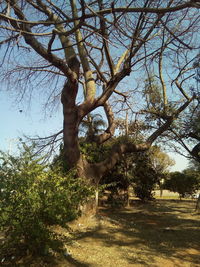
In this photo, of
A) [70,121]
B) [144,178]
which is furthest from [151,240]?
[144,178]

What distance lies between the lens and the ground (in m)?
4.25

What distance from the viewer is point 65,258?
169 inches

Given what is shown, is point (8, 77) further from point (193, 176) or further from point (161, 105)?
point (193, 176)

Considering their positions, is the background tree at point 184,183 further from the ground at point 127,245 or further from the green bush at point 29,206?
the green bush at point 29,206

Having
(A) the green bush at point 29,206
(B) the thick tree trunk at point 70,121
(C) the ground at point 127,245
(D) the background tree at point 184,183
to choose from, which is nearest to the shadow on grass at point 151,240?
(C) the ground at point 127,245

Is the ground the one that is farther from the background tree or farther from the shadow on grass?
the background tree

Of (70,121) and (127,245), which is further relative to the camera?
(70,121)

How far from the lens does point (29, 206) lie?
3.83 meters

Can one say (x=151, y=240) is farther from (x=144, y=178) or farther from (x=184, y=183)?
(x=184, y=183)

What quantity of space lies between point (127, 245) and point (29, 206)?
2.65m

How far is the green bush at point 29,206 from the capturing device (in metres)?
3.75

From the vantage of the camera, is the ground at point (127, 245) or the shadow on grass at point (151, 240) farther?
the shadow on grass at point (151, 240)

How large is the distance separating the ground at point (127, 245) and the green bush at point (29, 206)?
0.40 m

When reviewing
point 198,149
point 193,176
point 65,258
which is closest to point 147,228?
point 65,258
